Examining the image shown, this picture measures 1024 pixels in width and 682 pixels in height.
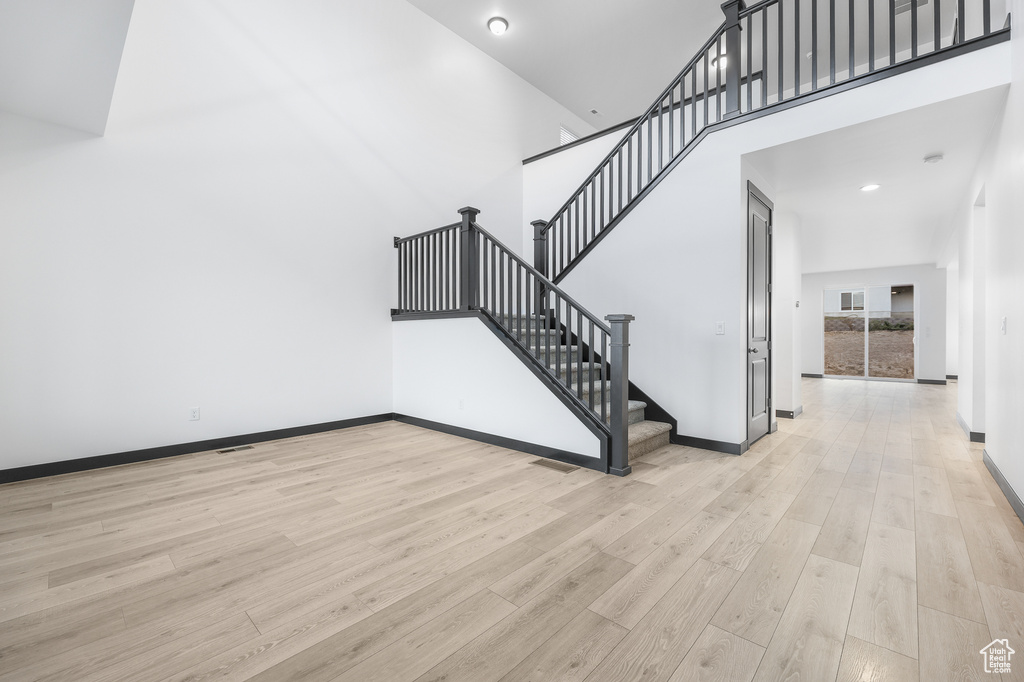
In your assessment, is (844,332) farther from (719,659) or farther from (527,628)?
(527,628)

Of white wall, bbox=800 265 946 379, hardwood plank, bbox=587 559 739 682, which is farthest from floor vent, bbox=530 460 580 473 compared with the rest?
white wall, bbox=800 265 946 379

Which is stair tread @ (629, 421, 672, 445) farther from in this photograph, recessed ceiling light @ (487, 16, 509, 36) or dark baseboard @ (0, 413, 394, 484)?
recessed ceiling light @ (487, 16, 509, 36)

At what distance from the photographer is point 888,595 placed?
1779 mm

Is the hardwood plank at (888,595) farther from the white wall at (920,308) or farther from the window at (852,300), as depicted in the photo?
the window at (852,300)

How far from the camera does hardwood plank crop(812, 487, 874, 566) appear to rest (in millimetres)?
2141

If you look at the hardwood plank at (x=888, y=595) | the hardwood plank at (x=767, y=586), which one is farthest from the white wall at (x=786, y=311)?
the hardwood plank at (x=767, y=586)

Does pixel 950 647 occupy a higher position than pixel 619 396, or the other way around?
pixel 619 396

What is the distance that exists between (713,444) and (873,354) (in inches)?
361

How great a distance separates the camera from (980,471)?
3.37 meters

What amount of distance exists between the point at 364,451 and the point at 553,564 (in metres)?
2.47

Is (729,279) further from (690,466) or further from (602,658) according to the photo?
(602,658)

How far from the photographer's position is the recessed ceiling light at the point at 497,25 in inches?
227

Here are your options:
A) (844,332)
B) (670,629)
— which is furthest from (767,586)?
(844,332)

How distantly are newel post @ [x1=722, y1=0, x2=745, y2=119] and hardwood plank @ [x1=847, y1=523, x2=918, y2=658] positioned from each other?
137 inches
